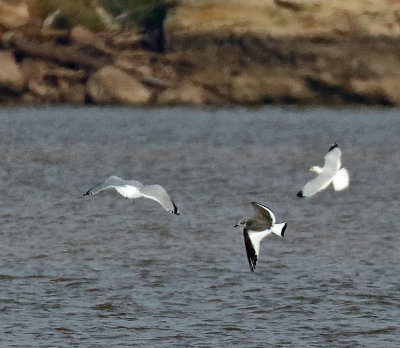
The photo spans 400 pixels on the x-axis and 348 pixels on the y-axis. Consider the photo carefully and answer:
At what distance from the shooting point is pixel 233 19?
2079 inches

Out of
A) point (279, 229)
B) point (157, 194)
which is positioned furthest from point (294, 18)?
point (279, 229)

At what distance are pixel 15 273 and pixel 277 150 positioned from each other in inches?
799

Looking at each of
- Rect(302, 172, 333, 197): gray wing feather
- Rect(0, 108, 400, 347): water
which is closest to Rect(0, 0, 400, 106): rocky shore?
Rect(0, 108, 400, 347): water

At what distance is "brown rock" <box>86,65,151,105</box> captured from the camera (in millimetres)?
50531

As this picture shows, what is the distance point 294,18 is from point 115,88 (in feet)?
27.2

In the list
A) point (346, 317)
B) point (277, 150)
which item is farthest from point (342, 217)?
point (277, 150)

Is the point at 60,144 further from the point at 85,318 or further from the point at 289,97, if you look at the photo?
the point at 85,318

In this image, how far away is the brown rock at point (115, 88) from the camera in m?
50.5

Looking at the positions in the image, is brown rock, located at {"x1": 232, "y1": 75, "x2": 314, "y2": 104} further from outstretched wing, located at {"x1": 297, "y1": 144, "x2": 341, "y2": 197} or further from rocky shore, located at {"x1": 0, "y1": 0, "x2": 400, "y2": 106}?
outstretched wing, located at {"x1": 297, "y1": 144, "x2": 341, "y2": 197}

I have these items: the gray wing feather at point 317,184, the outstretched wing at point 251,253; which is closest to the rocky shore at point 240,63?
the gray wing feather at point 317,184

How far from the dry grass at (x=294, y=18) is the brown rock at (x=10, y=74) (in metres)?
7.09

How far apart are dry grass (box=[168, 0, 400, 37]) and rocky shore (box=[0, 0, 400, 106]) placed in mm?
42

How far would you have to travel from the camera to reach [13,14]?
5700 cm

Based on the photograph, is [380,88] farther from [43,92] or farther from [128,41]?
[43,92]
